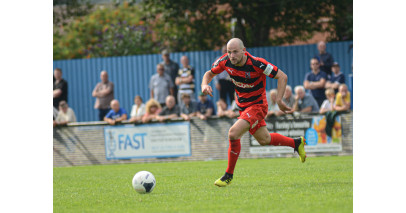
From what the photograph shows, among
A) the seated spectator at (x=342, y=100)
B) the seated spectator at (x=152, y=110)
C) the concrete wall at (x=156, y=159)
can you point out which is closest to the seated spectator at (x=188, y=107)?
the concrete wall at (x=156, y=159)

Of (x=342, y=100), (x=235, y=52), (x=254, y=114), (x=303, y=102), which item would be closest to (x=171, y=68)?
(x=303, y=102)

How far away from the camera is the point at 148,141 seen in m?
15.5

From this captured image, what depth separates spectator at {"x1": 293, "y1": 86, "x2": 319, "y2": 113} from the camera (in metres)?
15.1

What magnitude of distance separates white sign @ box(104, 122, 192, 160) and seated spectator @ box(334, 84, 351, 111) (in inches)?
148

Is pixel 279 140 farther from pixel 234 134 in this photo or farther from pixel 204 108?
pixel 204 108

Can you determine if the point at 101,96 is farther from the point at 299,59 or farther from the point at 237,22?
the point at 299,59

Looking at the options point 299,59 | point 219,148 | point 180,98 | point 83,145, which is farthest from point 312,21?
point 83,145

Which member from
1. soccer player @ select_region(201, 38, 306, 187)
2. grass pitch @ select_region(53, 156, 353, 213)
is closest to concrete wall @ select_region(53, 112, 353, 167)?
grass pitch @ select_region(53, 156, 353, 213)

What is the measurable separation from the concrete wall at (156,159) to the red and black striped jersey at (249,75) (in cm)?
556

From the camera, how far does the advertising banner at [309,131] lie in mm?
14531

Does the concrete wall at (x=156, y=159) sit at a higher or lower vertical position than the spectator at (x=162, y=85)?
lower

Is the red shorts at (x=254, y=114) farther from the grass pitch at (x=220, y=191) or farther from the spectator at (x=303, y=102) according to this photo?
the spectator at (x=303, y=102)

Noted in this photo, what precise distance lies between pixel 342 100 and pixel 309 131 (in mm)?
1165
